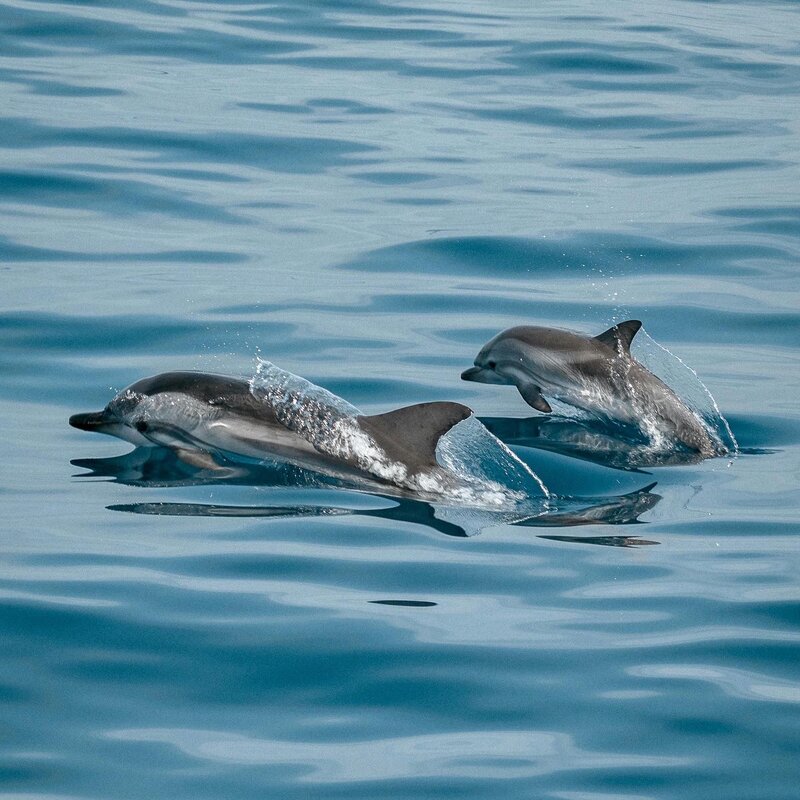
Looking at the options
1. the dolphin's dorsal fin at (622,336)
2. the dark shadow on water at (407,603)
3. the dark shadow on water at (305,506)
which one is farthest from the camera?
the dolphin's dorsal fin at (622,336)

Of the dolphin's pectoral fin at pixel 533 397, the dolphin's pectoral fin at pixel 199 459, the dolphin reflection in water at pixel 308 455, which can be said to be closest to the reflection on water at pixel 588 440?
the dolphin's pectoral fin at pixel 533 397

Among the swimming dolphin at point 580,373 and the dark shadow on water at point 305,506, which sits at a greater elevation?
the swimming dolphin at point 580,373

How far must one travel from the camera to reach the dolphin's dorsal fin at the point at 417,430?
25.7ft

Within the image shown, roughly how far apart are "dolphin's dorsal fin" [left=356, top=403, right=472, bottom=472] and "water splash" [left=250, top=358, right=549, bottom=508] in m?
0.05

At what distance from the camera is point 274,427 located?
8.05m

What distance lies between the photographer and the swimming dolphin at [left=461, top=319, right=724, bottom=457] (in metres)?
9.57

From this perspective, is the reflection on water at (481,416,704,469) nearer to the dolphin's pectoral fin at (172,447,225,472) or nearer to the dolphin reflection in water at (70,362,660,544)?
the dolphin reflection in water at (70,362,660,544)

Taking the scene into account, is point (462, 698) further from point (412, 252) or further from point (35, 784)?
point (412, 252)

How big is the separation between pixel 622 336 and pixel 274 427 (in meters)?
2.80

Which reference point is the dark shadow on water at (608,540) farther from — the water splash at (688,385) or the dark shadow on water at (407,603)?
the water splash at (688,385)

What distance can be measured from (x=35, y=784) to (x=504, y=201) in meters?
11.3

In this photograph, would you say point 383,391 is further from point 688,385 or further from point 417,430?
point 688,385

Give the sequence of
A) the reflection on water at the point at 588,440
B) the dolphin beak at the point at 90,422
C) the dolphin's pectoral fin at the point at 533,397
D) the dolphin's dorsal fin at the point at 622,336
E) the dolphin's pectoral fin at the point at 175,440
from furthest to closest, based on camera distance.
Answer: the dolphin's dorsal fin at the point at 622,336, the dolphin's pectoral fin at the point at 533,397, the reflection on water at the point at 588,440, the dolphin beak at the point at 90,422, the dolphin's pectoral fin at the point at 175,440

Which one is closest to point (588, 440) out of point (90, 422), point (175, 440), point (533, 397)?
point (533, 397)
